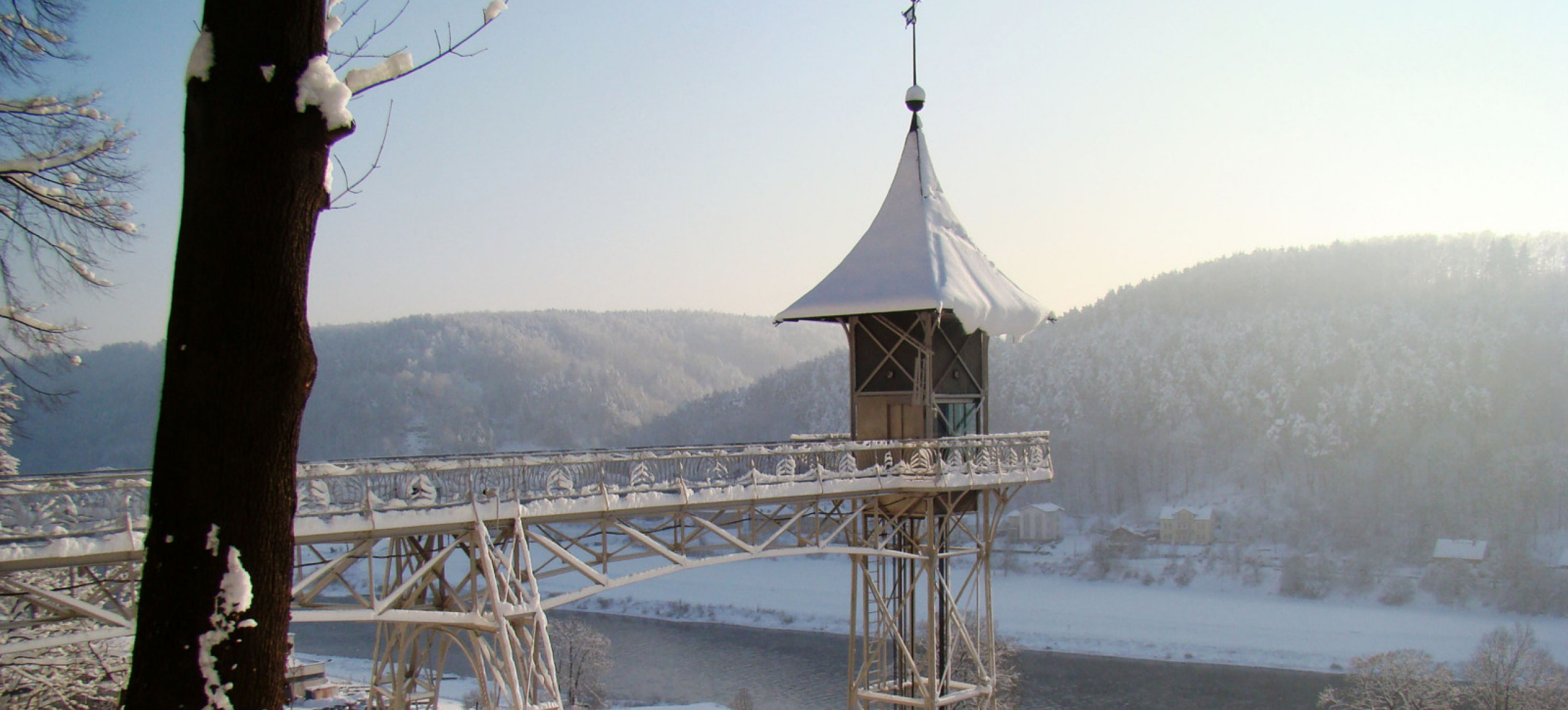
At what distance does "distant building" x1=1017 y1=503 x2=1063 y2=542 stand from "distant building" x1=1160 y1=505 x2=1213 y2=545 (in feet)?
24.9

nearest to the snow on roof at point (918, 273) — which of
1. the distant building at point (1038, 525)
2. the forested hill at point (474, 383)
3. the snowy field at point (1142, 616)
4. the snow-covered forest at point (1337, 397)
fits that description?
the snowy field at point (1142, 616)

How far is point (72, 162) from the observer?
6.75m

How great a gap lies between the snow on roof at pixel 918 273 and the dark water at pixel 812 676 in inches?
1101

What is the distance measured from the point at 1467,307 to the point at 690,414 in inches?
3023

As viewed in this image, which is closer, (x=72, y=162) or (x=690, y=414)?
(x=72, y=162)

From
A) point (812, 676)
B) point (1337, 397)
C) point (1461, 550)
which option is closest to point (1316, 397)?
point (1337, 397)

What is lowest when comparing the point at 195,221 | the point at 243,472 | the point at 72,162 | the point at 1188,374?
the point at 243,472

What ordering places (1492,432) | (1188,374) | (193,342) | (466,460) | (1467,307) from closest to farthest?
1. (193,342)
2. (466,460)
3. (1492,432)
4. (1467,307)
5. (1188,374)

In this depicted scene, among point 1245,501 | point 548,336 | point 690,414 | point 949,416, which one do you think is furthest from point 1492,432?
point 548,336

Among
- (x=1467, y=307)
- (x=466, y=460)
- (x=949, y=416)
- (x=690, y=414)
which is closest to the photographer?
(x=466, y=460)

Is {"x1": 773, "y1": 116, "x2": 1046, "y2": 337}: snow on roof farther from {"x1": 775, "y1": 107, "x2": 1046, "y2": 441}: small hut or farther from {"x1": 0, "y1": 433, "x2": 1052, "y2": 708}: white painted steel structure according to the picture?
{"x1": 0, "y1": 433, "x2": 1052, "y2": 708}: white painted steel structure

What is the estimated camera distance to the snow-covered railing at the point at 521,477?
9.68 meters

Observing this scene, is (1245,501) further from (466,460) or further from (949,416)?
(466,460)

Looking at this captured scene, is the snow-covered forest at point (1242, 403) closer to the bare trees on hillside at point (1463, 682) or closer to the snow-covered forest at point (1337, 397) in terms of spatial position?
the snow-covered forest at point (1337, 397)
